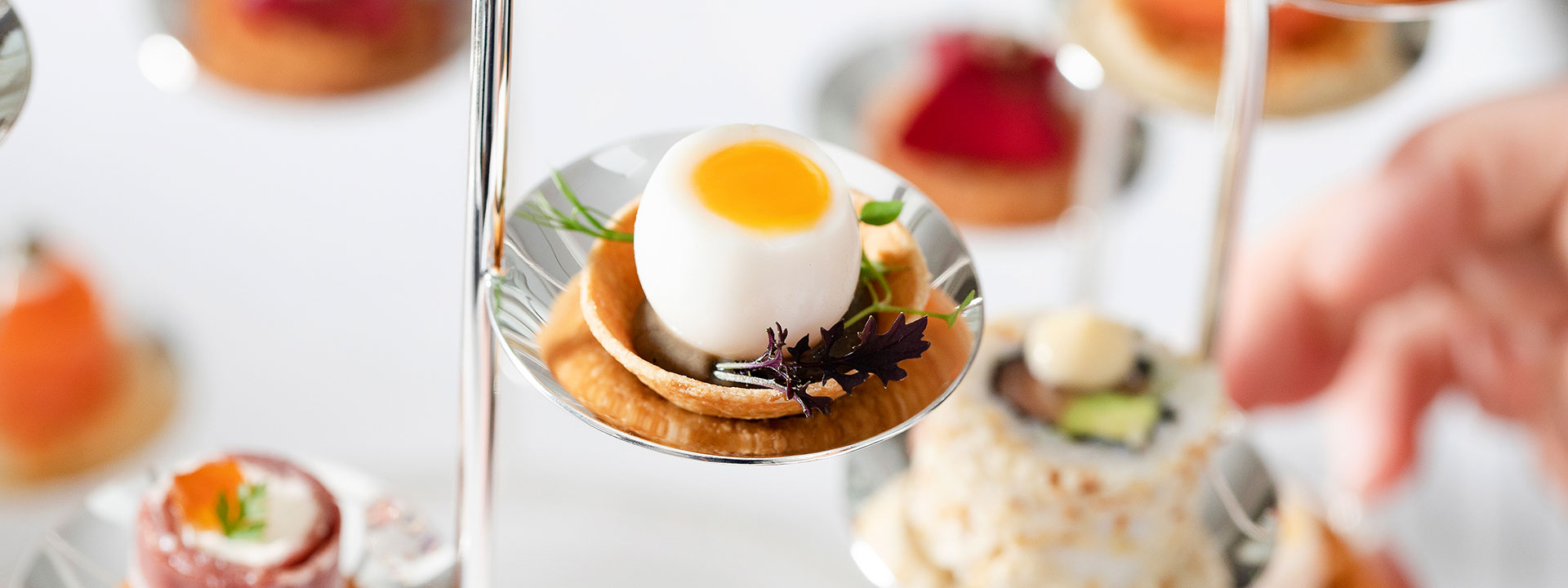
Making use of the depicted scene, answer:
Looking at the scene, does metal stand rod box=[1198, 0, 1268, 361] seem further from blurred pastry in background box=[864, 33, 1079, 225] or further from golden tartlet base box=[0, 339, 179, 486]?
golden tartlet base box=[0, 339, 179, 486]

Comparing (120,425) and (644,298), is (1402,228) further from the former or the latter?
(120,425)

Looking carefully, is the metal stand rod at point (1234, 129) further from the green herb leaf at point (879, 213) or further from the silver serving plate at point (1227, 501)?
the green herb leaf at point (879, 213)

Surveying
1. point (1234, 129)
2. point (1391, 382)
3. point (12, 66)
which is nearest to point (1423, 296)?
point (1391, 382)

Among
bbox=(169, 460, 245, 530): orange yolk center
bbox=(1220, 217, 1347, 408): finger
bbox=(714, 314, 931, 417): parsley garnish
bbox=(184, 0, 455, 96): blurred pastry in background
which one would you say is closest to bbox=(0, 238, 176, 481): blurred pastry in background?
bbox=(184, 0, 455, 96): blurred pastry in background

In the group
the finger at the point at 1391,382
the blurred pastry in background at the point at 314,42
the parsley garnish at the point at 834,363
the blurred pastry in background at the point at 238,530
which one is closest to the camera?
the parsley garnish at the point at 834,363

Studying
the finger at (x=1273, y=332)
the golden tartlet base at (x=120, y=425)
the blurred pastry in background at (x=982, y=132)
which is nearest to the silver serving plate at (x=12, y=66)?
the golden tartlet base at (x=120, y=425)

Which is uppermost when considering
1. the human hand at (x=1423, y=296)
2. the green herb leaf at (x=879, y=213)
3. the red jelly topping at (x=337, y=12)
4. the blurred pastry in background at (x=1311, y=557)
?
the red jelly topping at (x=337, y=12)
